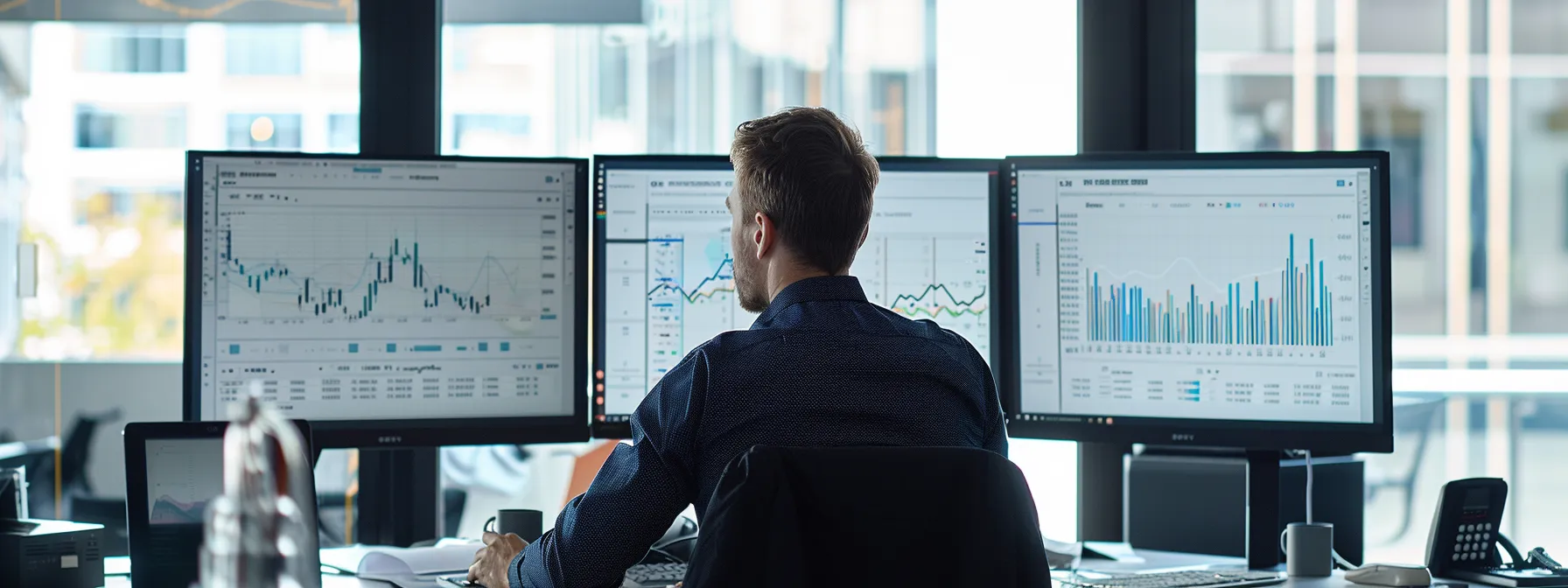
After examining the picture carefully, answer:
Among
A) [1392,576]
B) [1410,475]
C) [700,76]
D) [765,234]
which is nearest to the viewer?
[765,234]

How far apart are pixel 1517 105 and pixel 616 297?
2033mm

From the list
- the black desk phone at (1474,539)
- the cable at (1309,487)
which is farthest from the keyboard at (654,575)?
the black desk phone at (1474,539)

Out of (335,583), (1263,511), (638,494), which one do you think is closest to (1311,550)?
(1263,511)

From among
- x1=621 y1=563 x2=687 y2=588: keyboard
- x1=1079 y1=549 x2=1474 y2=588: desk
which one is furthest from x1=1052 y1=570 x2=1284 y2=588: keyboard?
x1=621 y1=563 x2=687 y2=588: keyboard

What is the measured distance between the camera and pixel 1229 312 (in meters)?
1.92

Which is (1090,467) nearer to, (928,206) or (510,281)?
(928,206)

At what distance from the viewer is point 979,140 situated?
8.36 ft

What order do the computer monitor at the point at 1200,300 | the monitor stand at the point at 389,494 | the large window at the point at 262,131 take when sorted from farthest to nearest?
the large window at the point at 262,131, the monitor stand at the point at 389,494, the computer monitor at the point at 1200,300

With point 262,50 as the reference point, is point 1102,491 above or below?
below

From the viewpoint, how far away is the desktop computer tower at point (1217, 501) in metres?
2.00

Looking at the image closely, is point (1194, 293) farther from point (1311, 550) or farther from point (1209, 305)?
point (1311, 550)

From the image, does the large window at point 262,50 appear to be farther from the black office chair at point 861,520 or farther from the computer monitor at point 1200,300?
the black office chair at point 861,520

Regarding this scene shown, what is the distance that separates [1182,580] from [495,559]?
3.12ft

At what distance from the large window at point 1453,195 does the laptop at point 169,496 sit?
196 cm
